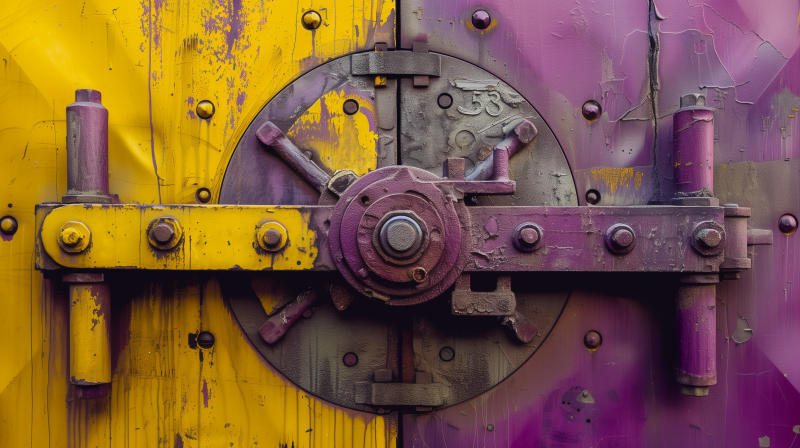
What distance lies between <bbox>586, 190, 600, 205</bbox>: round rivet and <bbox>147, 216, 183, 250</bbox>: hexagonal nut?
2.51 feet

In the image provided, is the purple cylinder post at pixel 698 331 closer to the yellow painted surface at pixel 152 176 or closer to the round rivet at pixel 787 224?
the round rivet at pixel 787 224

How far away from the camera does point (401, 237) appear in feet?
2.76

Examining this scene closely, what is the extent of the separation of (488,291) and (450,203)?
7.7 inches

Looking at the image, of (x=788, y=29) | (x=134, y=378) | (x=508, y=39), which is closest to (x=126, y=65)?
(x=134, y=378)

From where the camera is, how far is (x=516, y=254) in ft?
2.95

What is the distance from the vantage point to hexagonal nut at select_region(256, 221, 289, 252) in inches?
34.5

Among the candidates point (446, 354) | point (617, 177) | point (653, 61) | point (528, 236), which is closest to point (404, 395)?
point (446, 354)

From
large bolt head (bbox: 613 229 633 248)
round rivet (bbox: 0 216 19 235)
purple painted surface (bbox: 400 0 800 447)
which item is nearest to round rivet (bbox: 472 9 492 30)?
purple painted surface (bbox: 400 0 800 447)

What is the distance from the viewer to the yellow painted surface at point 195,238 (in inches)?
34.6

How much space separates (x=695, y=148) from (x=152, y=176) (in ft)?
3.36

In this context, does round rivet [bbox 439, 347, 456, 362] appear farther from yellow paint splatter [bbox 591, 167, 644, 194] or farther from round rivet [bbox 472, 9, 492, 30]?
round rivet [bbox 472, 9, 492, 30]

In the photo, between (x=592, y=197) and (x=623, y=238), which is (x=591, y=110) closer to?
(x=592, y=197)

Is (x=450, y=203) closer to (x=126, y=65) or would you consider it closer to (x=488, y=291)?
(x=488, y=291)

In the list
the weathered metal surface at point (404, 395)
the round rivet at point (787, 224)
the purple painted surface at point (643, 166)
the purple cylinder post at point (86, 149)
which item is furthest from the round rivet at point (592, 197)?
the purple cylinder post at point (86, 149)
